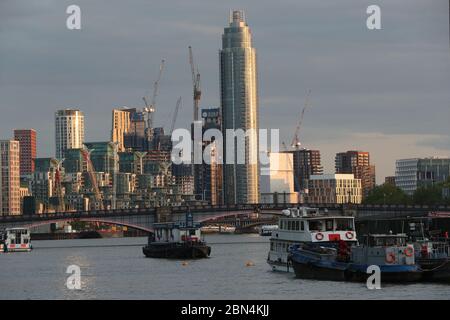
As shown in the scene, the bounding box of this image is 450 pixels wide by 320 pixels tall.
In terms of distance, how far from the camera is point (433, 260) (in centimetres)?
9575

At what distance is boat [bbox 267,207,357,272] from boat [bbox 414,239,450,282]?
11.6 m

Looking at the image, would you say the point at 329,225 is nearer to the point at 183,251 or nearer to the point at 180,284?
the point at 180,284

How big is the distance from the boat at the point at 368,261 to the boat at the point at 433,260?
1.07 meters

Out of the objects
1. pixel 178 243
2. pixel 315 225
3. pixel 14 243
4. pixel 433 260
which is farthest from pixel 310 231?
pixel 14 243

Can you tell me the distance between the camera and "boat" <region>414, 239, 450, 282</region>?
94688 mm

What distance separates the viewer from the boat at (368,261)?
308 ft

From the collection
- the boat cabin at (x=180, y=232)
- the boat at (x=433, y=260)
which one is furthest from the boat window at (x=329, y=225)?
the boat cabin at (x=180, y=232)

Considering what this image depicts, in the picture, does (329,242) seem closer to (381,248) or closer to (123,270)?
(381,248)

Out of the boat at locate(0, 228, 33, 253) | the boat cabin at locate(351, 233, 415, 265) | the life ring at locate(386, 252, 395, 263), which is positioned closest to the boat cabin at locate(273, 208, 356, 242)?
the boat cabin at locate(351, 233, 415, 265)

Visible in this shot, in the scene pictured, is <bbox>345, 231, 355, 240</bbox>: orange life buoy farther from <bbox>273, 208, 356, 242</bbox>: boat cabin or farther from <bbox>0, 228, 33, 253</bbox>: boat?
<bbox>0, 228, 33, 253</bbox>: boat

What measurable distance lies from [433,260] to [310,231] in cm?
1737

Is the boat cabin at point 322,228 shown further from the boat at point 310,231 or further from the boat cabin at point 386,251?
the boat cabin at point 386,251
